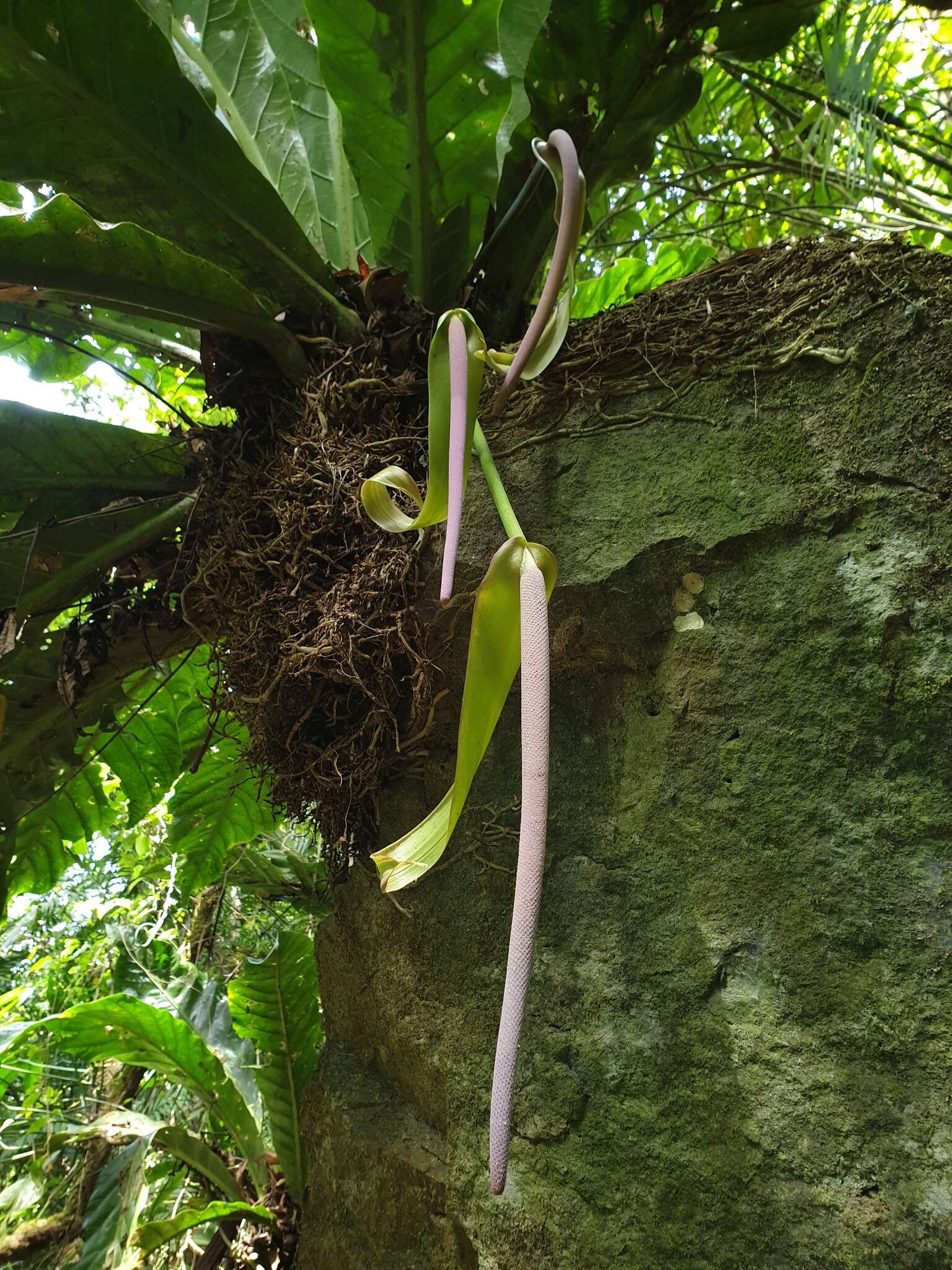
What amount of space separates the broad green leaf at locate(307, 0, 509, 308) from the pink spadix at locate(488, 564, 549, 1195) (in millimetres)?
674

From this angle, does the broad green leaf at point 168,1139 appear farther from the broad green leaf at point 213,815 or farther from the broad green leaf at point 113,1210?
the broad green leaf at point 213,815

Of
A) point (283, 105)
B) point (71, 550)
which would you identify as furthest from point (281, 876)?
point (283, 105)

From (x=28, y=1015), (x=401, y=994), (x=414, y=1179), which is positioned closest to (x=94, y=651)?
(x=401, y=994)

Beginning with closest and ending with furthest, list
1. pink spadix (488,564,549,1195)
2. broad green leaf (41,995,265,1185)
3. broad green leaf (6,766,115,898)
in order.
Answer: pink spadix (488,564,549,1195)
broad green leaf (41,995,265,1185)
broad green leaf (6,766,115,898)

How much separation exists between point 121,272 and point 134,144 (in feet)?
0.56

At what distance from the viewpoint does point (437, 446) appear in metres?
0.60

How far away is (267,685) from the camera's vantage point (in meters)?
0.78

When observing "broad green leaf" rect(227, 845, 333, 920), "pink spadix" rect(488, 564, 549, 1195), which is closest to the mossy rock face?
"pink spadix" rect(488, 564, 549, 1195)

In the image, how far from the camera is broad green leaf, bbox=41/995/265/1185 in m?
1.29

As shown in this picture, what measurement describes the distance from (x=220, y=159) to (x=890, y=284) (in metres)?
0.67

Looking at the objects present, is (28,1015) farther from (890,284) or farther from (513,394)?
(890,284)

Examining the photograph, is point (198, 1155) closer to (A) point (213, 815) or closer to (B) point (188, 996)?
(B) point (188, 996)

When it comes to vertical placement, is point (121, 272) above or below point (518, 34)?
below

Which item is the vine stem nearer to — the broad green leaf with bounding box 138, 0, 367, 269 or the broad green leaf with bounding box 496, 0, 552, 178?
the broad green leaf with bounding box 496, 0, 552, 178
